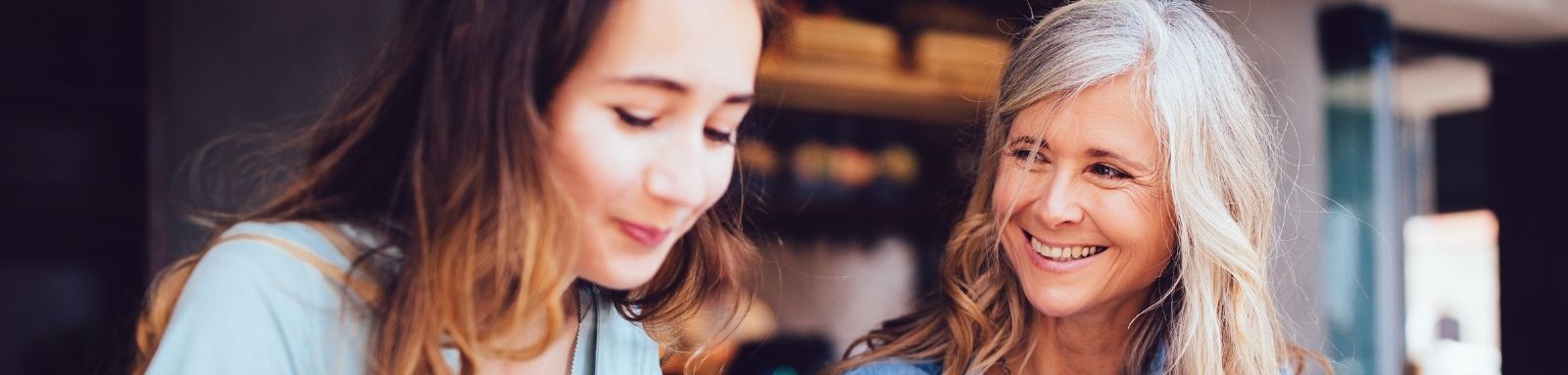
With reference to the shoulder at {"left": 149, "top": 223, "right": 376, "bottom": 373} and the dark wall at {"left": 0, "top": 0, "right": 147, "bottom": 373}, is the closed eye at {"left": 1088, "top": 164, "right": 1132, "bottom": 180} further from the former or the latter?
the dark wall at {"left": 0, "top": 0, "right": 147, "bottom": 373}

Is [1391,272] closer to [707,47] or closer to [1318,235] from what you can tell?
[1318,235]

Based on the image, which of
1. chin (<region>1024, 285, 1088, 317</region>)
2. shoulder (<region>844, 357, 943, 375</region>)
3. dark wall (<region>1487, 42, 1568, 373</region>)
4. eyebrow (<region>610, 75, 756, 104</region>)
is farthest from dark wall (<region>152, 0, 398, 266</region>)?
dark wall (<region>1487, 42, 1568, 373</region>)

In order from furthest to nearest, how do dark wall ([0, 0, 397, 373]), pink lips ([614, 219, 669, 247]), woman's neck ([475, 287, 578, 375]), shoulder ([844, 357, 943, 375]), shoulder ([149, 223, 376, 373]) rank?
1. dark wall ([0, 0, 397, 373])
2. shoulder ([844, 357, 943, 375])
3. woman's neck ([475, 287, 578, 375])
4. pink lips ([614, 219, 669, 247])
5. shoulder ([149, 223, 376, 373])

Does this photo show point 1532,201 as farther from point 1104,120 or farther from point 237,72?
point 237,72

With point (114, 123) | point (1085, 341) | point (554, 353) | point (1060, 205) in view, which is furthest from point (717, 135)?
point (114, 123)

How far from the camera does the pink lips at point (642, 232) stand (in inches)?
38.5

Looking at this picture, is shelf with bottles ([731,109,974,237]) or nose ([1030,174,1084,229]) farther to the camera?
shelf with bottles ([731,109,974,237])

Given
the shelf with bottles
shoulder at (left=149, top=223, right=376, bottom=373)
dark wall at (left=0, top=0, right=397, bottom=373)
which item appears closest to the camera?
shoulder at (left=149, top=223, right=376, bottom=373)

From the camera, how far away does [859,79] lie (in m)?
3.79

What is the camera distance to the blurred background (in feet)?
8.77

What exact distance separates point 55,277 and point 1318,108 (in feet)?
11.9

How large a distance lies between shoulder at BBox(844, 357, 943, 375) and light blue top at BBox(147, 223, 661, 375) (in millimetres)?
683

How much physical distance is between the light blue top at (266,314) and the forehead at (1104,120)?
2.49 feet

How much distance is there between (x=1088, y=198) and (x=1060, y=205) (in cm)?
4
